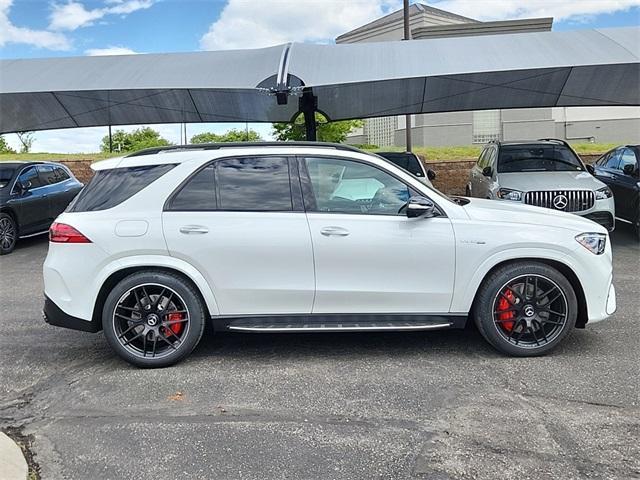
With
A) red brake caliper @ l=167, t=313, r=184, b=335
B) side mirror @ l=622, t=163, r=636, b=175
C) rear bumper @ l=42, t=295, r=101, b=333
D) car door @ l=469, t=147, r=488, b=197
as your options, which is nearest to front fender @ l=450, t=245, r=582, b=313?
red brake caliper @ l=167, t=313, r=184, b=335

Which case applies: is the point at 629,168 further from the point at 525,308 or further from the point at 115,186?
the point at 115,186

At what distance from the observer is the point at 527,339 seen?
4.50 metres

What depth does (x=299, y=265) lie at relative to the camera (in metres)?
4.34

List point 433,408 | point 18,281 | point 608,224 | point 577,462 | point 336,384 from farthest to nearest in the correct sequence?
point 608,224 < point 18,281 < point 336,384 < point 433,408 < point 577,462

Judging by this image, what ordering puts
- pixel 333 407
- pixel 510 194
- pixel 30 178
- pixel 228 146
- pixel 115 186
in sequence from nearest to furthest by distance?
pixel 333 407, pixel 115 186, pixel 228 146, pixel 510 194, pixel 30 178

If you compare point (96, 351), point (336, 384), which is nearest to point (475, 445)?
point (336, 384)

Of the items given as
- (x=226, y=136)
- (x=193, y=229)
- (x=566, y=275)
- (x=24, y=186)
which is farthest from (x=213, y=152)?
(x=226, y=136)

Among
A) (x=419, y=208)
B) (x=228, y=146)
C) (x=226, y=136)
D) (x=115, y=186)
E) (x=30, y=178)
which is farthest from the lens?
(x=226, y=136)

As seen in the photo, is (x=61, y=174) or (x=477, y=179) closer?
(x=477, y=179)

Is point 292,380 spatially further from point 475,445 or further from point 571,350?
point 571,350

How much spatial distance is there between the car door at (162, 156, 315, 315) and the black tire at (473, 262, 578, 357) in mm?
1435

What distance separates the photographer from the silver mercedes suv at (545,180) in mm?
8625

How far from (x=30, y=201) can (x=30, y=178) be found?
0.56m

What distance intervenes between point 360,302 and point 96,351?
242 centimetres
